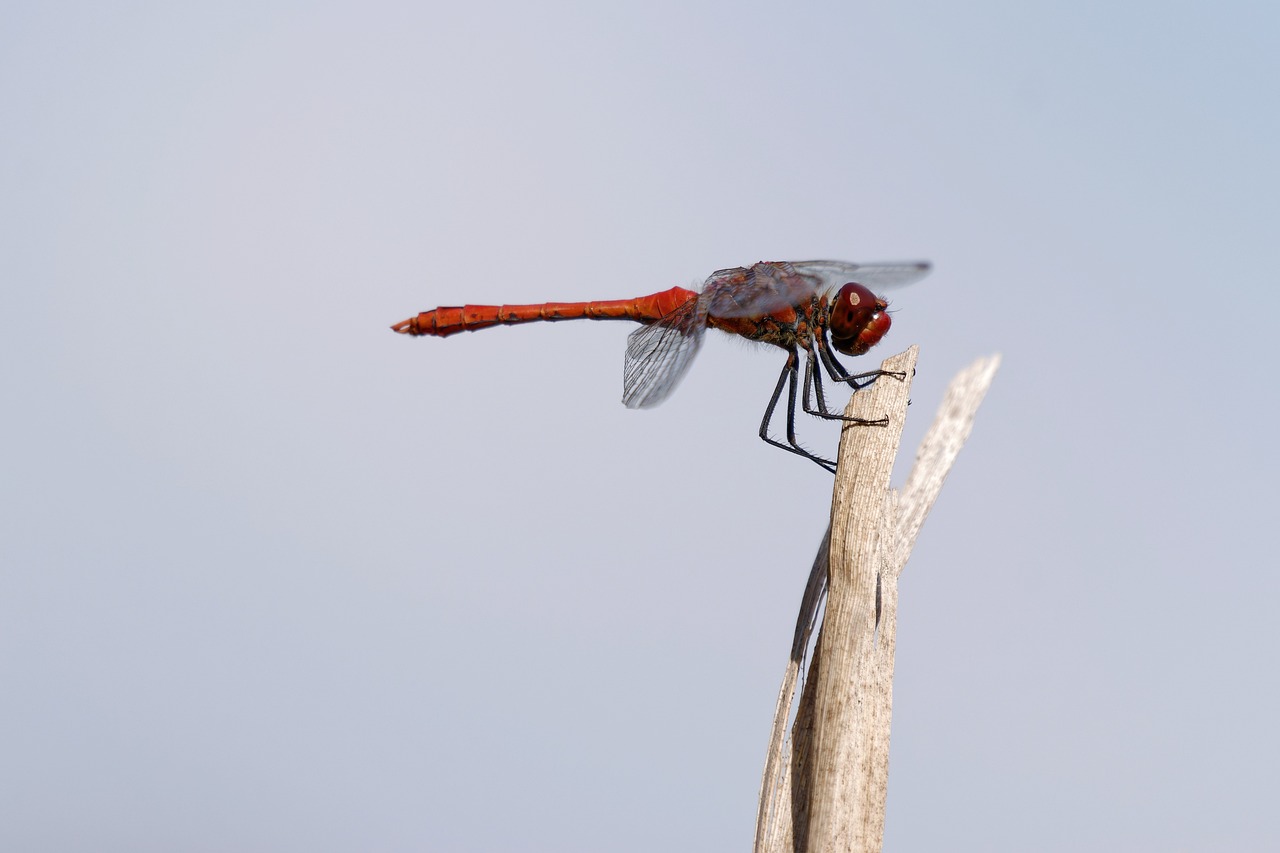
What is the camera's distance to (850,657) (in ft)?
14.5

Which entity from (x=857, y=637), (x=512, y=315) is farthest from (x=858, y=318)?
(x=512, y=315)

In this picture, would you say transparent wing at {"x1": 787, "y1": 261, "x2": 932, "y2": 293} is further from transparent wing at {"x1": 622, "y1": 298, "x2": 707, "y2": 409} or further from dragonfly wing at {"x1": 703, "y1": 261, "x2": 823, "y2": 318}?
transparent wing at {"x1": 622, "y1": 298, "x2": 707, "y2": 409}

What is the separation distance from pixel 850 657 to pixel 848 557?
397 mm

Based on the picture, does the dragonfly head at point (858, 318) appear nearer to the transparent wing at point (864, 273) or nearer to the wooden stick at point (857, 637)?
the transparent wing at point (864, 273)

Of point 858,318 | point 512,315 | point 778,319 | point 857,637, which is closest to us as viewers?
point 857,637

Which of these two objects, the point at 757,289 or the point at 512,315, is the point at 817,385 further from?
the point at 512,315

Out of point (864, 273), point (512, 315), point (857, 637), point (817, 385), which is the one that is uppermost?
point (864, 273)

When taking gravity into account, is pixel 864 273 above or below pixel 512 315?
above

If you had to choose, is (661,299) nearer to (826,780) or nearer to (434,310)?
(434,310)

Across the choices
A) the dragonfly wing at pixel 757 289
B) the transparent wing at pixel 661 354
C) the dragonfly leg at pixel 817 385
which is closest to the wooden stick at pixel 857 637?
the dragonfly leg at pixel 817 385

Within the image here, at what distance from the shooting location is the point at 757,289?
585 cm

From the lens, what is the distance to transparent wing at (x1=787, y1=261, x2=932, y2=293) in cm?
584

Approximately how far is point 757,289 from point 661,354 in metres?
0.61

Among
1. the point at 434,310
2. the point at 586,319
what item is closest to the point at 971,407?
the point at 586,319
